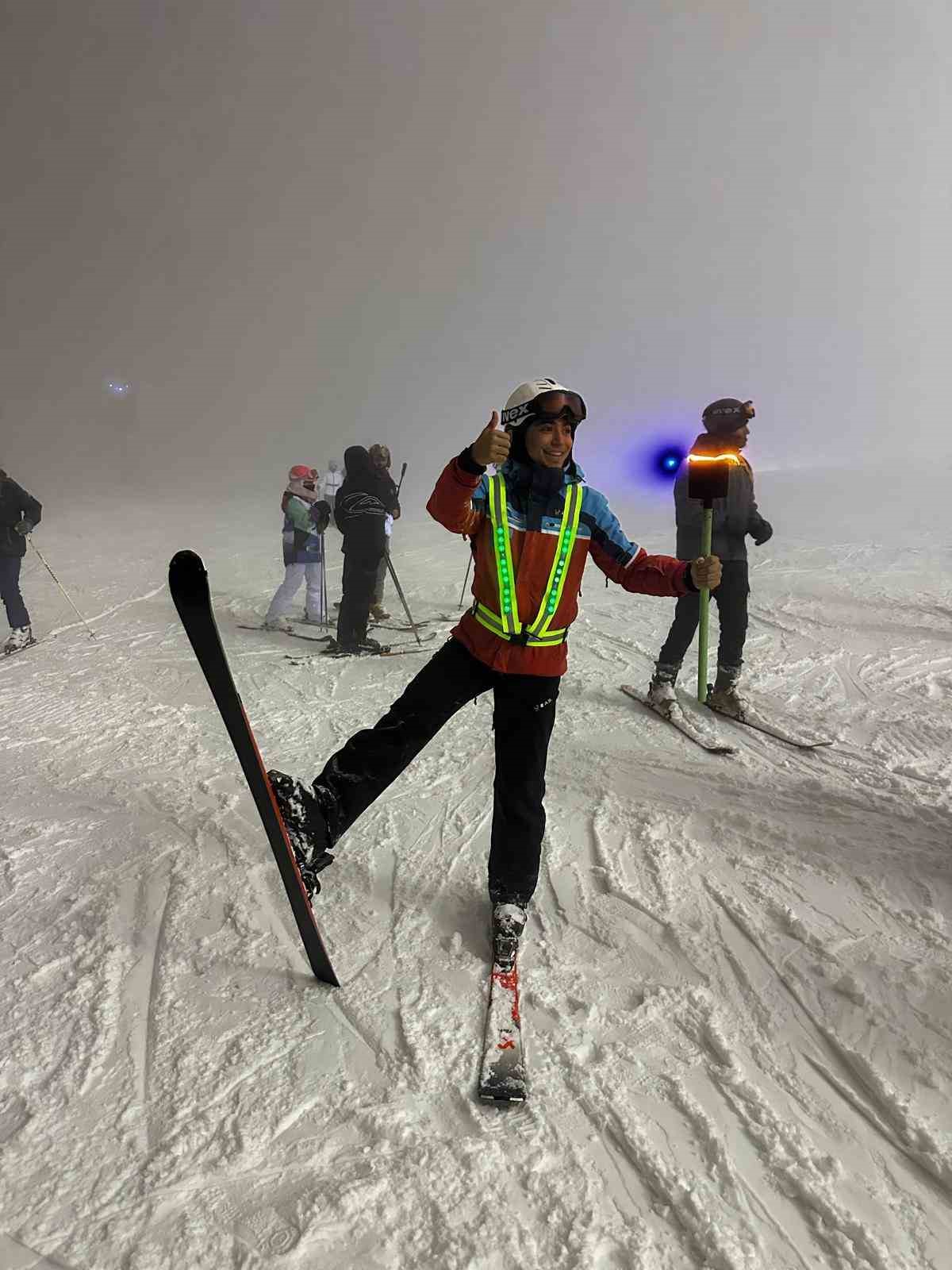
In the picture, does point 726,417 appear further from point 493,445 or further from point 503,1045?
point 503,1045

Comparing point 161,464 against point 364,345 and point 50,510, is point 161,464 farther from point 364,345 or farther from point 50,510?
point 364,345

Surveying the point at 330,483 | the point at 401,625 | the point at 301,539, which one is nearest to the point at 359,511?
the point at 301,539

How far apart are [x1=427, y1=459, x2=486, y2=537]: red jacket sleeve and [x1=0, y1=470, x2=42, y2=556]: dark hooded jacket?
597 cm

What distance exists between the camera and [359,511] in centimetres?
650

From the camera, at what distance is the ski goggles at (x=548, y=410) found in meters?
2.28

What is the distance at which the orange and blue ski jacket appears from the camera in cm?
233

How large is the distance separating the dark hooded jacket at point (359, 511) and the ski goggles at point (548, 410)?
4.34m

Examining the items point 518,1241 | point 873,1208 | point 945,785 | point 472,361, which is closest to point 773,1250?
point 873,1208

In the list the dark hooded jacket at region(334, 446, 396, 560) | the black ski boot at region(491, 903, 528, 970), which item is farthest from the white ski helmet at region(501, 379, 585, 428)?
the dark hooded jacket at region(334, 446, 396, 560)

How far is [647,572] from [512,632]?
66 centimetres

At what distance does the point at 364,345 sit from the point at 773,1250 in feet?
192

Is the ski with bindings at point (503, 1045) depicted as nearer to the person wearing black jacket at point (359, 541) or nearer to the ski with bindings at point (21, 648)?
the person wearing black jacket at point (359, 541)

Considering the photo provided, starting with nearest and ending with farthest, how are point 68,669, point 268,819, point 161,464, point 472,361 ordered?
point 268,819
point 68,669
point 161,464
point 472,361

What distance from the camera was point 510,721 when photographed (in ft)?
8.14
